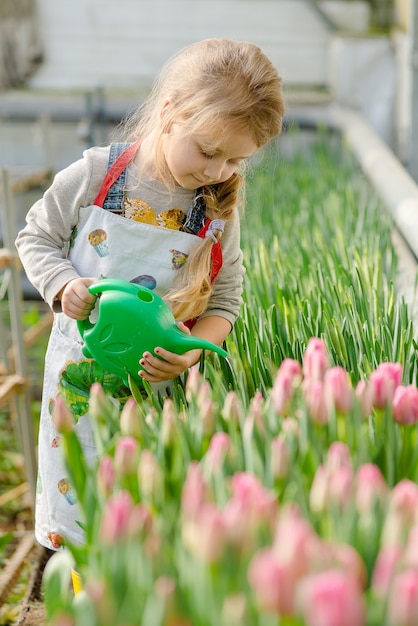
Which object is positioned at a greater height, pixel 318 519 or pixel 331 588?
pixel 331 588

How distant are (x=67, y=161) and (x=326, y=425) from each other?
441 cm

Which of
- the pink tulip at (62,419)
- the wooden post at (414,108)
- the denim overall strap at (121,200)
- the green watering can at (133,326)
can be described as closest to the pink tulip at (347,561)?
the pink tulip at (62,419)

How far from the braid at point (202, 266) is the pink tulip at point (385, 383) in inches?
20.2

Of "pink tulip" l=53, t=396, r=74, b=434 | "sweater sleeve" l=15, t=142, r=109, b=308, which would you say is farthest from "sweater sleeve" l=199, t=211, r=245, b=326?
"pink tulip" l=53, t=396, r=74, b=434

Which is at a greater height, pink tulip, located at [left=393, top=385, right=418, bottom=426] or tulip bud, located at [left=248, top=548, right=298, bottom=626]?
tulip bud, located at [left=248, top=548, right=298, bottom=626]

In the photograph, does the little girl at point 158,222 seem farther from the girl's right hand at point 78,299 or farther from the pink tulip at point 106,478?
the pink tulip at point 106,478

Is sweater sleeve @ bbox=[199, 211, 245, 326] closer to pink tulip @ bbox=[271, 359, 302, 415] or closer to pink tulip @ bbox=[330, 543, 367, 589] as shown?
pink tulip @ bbox=[271, 359, 302, 415]

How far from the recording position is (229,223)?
1.63 meters

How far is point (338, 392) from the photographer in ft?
3.22

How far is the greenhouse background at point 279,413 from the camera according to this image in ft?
2.31

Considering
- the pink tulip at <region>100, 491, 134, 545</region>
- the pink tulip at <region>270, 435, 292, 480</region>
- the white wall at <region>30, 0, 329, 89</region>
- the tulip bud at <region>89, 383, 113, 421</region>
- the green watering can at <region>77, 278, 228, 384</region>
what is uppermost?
the pink tulip at <region>100, 491, 134, 545</region>

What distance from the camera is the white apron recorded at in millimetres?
1555

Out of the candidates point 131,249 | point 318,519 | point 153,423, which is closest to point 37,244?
point 131,249

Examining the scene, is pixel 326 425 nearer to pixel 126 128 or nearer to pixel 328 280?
pixel 328 280
